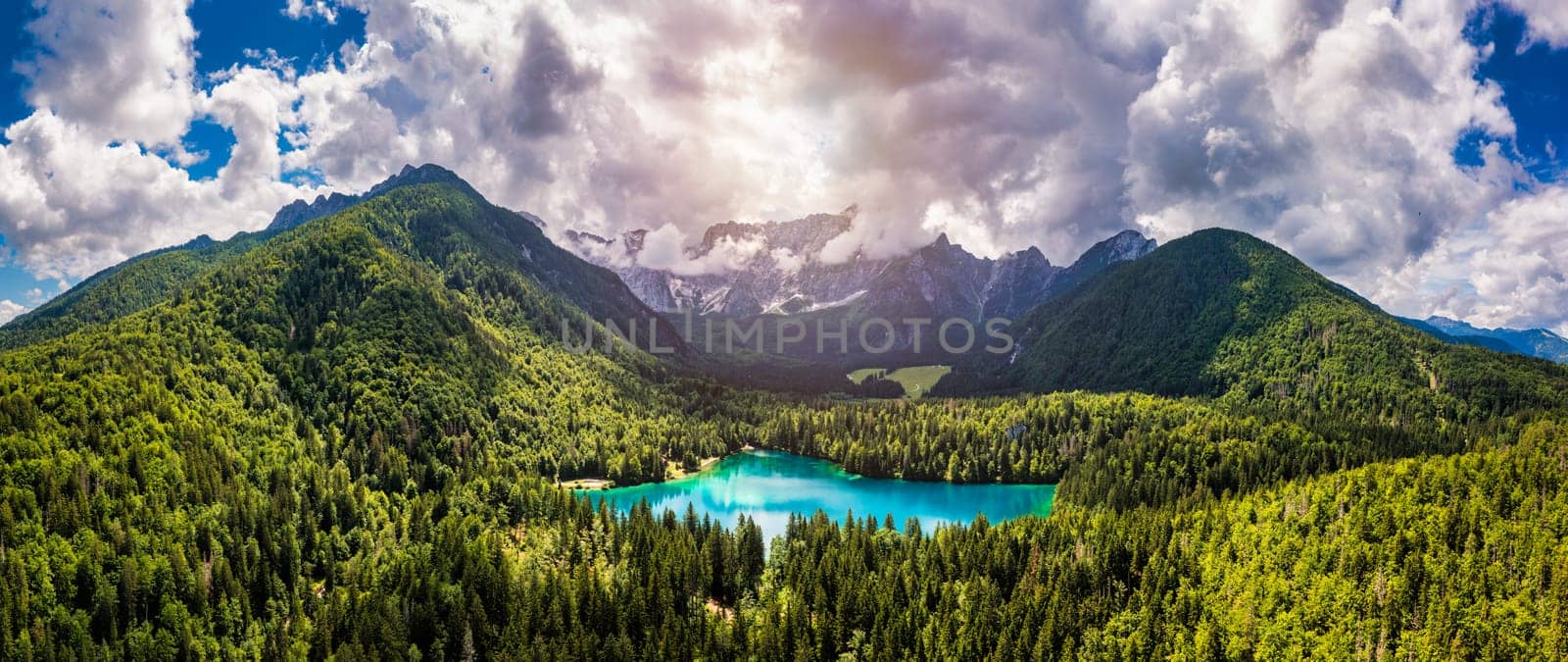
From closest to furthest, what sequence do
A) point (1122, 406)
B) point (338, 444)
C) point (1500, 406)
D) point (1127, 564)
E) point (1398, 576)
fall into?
point (1398, 576), point (1127, 564), point (338, 444), point (1500, 406), point (1122, 406)

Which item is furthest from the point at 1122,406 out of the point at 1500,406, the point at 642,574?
the point at 642,574

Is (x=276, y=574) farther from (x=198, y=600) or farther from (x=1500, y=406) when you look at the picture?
(x=1500, y=406)

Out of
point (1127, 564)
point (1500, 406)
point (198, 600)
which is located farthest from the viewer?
point (1500, 406)

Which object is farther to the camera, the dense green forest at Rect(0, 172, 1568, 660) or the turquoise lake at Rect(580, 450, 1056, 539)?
the turquoise lake at Rect(580, 450, 1056, 539)

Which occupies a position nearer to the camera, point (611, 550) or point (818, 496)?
point (611, 550)

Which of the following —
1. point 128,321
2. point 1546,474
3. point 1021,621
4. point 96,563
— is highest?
point 128,321

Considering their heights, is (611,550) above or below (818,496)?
above

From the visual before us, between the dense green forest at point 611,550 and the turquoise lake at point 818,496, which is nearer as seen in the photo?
the dense green forest at point 611,550

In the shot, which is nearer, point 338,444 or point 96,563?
point 96,563
